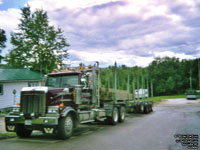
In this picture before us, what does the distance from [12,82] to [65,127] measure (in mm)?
15522

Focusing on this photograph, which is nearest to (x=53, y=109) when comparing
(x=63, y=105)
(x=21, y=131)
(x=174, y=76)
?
(x=63, y=105)

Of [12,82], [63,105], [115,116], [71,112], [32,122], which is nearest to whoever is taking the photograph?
[32,122]

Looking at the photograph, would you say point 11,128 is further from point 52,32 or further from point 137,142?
point 52,32

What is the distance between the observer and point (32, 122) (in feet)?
28.6

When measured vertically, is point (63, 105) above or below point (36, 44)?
below

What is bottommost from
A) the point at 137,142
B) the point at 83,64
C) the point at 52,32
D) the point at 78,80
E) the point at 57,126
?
the point at 137,142

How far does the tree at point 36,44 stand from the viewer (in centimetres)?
3312

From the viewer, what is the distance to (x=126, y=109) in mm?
16500

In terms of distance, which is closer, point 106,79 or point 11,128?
point 11,128

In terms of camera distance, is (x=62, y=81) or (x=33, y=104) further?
(x=62, y=81)

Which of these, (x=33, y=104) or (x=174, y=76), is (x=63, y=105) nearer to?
(x=33, y=104)

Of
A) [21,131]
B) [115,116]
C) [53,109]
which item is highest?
[53,109]

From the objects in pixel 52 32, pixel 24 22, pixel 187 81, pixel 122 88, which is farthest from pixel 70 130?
pixel 187 81

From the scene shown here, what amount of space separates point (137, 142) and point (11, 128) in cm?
506
